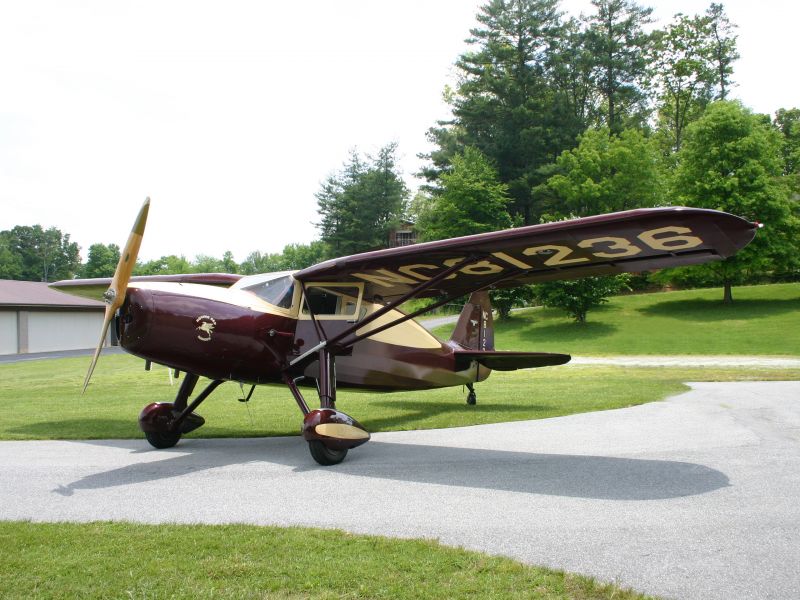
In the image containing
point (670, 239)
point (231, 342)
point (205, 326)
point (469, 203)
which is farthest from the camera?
point (469, 203)

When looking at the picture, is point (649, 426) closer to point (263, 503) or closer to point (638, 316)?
point (263, 503)

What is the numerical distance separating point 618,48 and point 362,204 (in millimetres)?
28019

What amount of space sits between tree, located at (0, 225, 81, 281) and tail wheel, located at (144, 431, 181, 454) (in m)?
123

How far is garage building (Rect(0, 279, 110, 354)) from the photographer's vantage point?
127ft

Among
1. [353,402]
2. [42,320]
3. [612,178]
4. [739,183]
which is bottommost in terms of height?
[42,320]

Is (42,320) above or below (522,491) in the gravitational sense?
below

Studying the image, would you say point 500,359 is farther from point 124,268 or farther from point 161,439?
point 124,268

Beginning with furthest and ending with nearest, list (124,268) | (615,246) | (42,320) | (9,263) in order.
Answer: (9,263) < (42,320) < (124,268) < (615,246)

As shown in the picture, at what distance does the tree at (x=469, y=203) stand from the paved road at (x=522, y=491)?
35745 millimetres

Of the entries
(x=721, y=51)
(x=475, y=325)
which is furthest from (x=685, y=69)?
(x=475, y=325)

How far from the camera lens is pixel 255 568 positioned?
3906 mm

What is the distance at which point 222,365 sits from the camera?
767 cm

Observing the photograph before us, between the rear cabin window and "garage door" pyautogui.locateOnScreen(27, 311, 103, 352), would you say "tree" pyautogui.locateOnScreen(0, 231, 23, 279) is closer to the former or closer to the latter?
"garage door" pyautogui.locateOnScreen(27, 311, 103, 352)

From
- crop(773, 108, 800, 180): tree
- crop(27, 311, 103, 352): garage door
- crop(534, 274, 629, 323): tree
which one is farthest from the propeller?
crop(773, 108, 800, 180): tree
